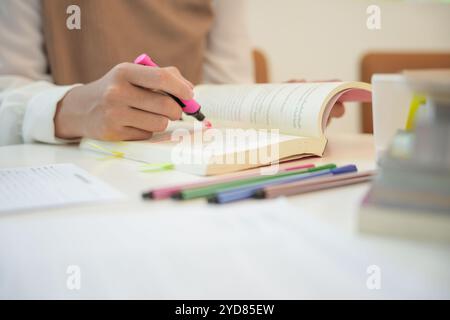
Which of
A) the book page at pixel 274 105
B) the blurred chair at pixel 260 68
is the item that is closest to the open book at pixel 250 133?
the book page at pixel 274 105

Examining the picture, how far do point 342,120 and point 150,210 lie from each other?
176cm

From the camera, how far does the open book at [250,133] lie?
491mm

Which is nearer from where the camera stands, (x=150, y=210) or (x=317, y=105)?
(x=150, y=210)

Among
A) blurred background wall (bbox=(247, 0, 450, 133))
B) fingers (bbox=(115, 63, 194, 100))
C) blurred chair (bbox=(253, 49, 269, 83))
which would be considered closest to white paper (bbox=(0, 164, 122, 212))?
fingers (bbox=(115, 63, 194, 100))

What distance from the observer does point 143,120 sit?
603 millimetres

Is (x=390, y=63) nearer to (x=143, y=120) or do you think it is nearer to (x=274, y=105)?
(x=274, y=105)

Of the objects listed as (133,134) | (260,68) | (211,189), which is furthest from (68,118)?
(260,68)

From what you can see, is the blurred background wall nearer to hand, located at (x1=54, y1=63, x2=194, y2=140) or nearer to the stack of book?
hand, located at (x1=54, y1=63, x2=194, y2=140)

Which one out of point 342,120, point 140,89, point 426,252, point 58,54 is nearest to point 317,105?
point 140,89

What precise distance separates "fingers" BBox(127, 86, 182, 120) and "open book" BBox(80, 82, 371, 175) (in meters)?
0.04

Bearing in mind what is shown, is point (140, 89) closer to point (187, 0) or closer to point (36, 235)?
point (36, 235)

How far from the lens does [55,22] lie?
97 cm

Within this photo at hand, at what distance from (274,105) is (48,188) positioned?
12.4 inches

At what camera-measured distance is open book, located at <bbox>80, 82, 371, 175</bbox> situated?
0.49 metres
